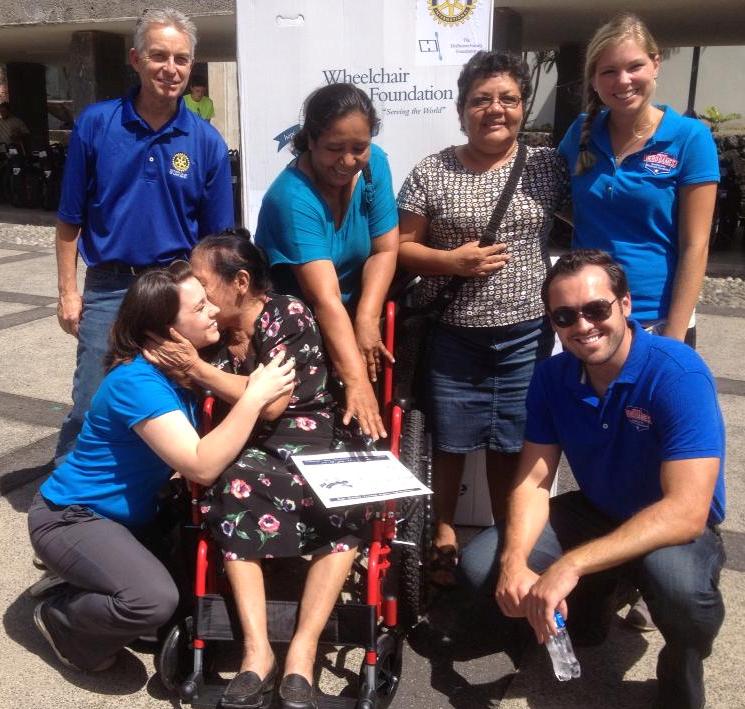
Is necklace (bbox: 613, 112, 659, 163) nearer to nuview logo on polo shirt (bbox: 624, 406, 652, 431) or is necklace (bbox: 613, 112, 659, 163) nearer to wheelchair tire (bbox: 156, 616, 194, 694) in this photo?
nuview logo on polo shirt (bbox: 624, 406, 652, 431)

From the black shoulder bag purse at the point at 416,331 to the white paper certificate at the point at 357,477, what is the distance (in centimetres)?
31

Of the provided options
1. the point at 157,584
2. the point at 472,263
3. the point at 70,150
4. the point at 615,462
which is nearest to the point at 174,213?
the point at 70,150

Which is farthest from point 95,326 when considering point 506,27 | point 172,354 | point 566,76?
point 566,76

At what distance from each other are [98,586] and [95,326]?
1.09 m

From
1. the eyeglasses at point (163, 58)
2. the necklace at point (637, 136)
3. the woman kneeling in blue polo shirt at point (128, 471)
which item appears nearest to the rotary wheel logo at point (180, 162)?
the eyeglasses at point (163, 58)

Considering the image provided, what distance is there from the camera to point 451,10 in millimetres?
3359

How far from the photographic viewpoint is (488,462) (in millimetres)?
3145

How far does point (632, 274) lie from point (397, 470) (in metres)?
0.96

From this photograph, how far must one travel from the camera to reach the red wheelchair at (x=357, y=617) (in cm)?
231

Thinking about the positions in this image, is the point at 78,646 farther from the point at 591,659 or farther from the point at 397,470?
the point at 591,659

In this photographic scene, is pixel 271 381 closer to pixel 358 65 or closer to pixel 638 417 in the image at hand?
pixel 638 417

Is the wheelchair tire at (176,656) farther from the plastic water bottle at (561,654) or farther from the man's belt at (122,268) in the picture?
the man's belt at (122,268)

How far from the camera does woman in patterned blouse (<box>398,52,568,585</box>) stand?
8.93 feet

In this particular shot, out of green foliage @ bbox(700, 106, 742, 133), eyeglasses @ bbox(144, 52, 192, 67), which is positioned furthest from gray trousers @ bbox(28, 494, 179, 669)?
green foliage @ bbox(700, 106, 742, 133)
